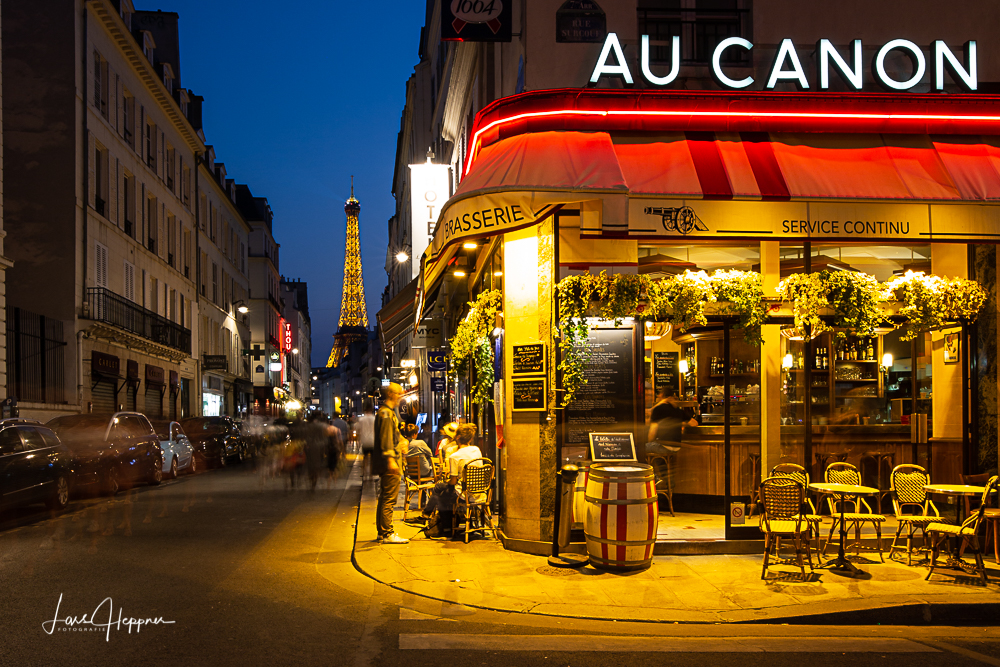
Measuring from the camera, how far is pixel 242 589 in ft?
25.9

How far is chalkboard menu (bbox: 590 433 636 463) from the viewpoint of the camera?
10156 millimetres

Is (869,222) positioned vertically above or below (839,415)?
above

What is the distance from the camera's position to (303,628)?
21.5 ft

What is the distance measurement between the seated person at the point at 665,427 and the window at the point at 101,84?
23593mm

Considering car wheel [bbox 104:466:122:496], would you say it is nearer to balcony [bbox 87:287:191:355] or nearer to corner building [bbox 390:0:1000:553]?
corner building [bbox 390:0:1000:553]

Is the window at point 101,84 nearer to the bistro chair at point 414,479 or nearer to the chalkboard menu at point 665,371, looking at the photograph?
the bistro chair at point 414,479

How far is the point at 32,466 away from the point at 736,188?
1135 centimetres

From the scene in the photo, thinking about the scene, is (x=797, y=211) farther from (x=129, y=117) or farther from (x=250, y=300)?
(x=250, y=300)

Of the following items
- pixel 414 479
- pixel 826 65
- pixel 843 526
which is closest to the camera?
pixel 843 526

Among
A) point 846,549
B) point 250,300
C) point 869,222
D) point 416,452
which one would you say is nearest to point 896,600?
point 846,549

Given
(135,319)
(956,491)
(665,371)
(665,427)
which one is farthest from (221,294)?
(956,491)

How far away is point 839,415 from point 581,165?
6.72m

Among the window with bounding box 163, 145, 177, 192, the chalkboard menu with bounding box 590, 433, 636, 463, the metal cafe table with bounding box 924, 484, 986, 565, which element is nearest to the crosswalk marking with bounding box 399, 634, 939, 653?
the metal cafe table with bounding box 924, 484, 986, 565

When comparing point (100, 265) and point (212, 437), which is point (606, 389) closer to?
point (212, 437)
